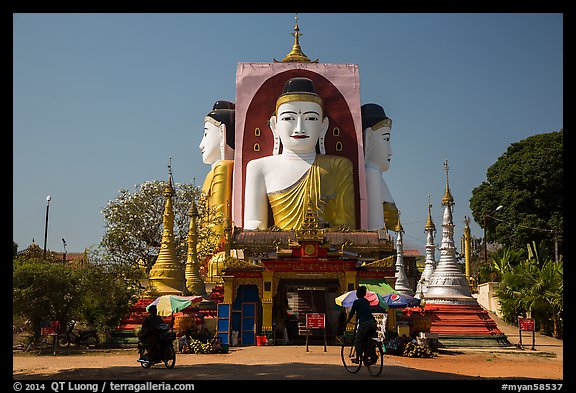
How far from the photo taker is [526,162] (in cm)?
3991

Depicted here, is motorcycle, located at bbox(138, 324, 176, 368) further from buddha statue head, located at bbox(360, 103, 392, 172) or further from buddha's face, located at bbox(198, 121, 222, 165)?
buddha's face, located at bbox(198, 121, 222, 165)

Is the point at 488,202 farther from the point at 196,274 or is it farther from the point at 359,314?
the point at 359,314

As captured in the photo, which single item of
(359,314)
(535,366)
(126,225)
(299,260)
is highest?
(126,225)

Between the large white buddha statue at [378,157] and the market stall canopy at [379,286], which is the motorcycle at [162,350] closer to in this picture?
the market stall canopy at [379,286]

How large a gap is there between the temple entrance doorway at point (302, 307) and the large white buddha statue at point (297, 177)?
15.1 feet

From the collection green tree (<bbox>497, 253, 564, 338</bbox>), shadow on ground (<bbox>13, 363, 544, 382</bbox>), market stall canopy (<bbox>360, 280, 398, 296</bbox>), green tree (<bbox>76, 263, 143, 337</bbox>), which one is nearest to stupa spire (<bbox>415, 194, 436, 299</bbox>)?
green tree (<bbox>497, 253, 564, 338</bbox>)

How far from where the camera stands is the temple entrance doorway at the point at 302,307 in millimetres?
21766

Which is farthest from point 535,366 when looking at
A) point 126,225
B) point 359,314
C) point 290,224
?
point 126,225

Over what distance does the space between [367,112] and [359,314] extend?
85.8 feet

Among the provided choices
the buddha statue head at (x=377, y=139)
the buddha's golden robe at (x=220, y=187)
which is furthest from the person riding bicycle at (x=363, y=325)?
the buddha statue head at (x=377, y=139)

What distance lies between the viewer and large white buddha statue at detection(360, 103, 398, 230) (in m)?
34.3

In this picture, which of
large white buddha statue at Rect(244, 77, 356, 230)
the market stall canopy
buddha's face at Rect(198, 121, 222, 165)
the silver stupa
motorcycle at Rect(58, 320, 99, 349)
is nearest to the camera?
the market stall canopy

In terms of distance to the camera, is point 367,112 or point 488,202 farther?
point 488,202

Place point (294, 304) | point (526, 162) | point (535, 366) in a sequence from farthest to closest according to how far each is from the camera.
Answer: point (526, 162) → point (294, 304) → point (535, 366)
